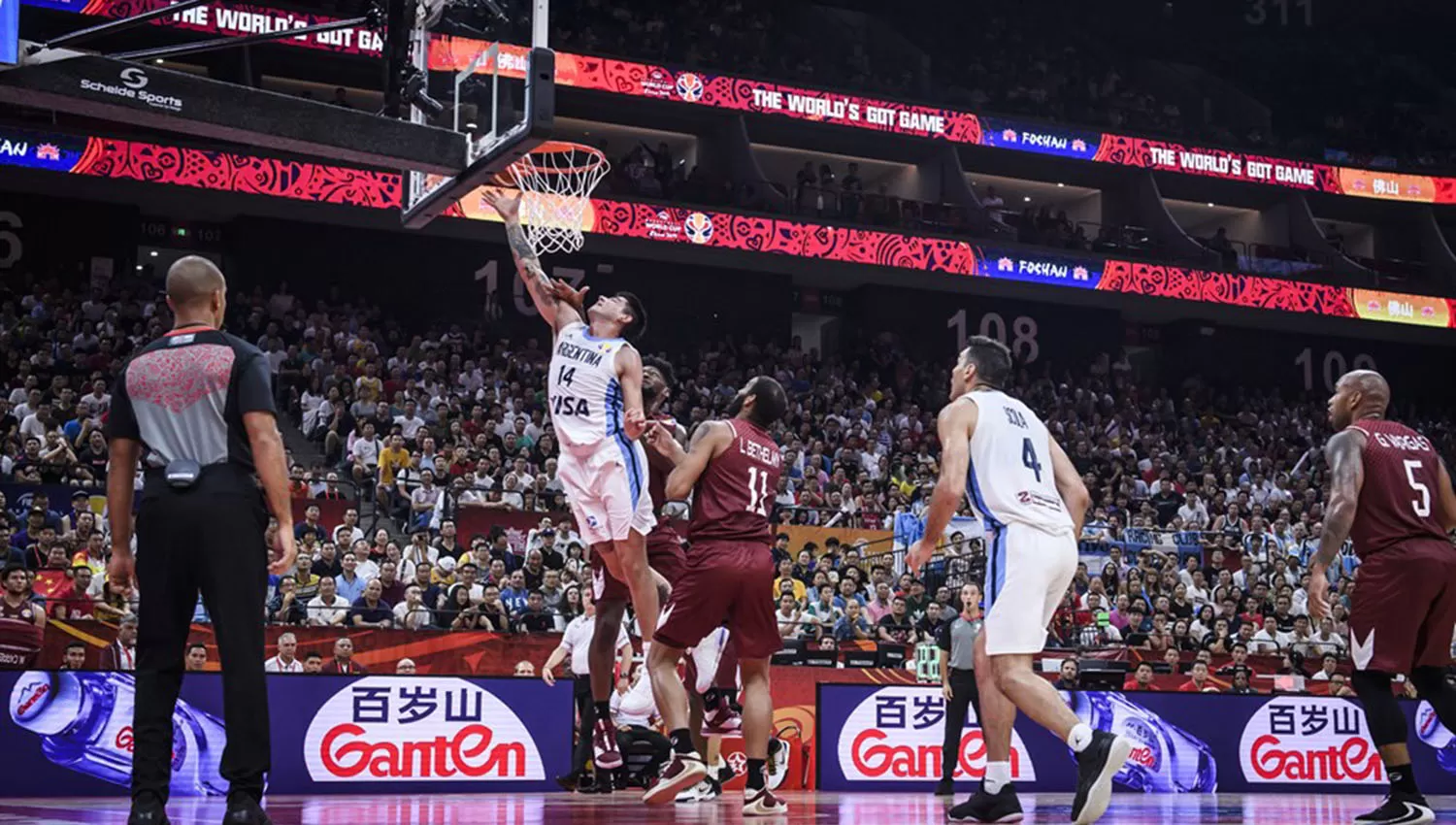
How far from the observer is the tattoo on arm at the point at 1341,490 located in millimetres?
7668

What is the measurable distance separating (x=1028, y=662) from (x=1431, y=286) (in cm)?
3549

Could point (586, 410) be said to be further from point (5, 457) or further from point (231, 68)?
point (231, 68)

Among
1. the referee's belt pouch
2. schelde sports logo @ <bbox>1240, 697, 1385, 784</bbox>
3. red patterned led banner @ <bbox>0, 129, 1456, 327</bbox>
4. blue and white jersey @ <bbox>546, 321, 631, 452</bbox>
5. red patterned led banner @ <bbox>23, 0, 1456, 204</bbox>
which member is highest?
red patterned led banner @ <bbox>23, 0, 1456, 204</bbox>

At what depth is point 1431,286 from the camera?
1494 inches

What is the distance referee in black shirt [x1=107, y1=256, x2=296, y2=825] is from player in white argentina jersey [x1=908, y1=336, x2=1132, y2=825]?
2845mm

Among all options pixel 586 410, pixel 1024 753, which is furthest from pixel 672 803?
Result: pixel 1024 753

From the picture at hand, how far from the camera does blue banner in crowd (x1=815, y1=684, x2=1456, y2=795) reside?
48.3 feet

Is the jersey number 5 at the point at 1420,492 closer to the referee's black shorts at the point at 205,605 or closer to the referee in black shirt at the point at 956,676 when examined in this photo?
the referee in black shirt at the point at 956,676

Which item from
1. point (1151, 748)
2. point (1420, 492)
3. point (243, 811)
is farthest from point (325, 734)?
point (1420, 492)

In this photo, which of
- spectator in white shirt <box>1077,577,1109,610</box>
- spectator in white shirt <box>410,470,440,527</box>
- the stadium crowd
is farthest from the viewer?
spectator in white shirt <box>1077,577,1109,610</box>

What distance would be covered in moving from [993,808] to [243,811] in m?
3.63

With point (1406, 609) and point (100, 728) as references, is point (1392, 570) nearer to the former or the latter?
point (1406, 609)

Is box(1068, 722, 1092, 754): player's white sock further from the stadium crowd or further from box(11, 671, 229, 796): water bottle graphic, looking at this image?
box(11, 671, 229, 796): water bottle graphic

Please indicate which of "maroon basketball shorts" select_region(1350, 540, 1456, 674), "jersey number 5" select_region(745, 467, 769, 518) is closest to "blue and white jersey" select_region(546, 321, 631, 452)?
"jersey number 5" select_region(745, 467, 769, 518)
